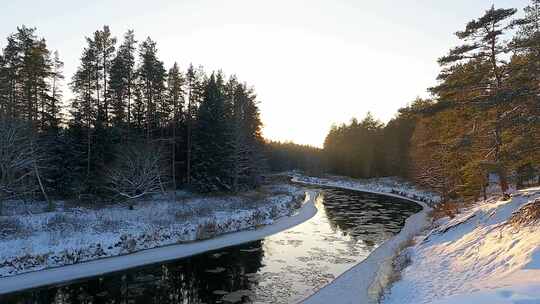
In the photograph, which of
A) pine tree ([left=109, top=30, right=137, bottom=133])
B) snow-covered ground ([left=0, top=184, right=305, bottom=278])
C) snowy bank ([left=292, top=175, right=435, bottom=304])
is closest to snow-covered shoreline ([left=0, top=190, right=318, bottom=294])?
snow-covered ground ([left=0, top=184, right=305, bottom=278])

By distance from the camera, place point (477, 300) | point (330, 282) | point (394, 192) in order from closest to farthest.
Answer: point (477, 300) → point (330, 282) → point (394, 192)

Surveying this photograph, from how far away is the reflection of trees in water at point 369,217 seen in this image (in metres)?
26.2

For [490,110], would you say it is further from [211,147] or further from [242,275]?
[211,147]

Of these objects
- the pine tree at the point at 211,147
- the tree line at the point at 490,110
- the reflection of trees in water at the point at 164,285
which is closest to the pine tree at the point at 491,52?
the tree line at the point at 490,110

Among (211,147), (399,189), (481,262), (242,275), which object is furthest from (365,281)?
(399,189)

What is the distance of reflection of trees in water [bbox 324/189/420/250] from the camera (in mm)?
26192

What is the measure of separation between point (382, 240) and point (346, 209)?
1529 cm

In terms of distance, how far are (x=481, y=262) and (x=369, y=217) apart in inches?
897

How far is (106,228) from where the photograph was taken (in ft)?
70.4

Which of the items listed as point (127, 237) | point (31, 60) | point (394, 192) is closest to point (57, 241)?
point (127, 237)

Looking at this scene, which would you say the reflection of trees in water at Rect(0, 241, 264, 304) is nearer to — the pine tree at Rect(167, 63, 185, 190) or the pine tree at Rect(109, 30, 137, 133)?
the pine tree at Rect(109, 30, 137, 133)

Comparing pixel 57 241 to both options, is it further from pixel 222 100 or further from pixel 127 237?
pixel 222 100

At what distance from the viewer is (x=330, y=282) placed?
15930 millimetres

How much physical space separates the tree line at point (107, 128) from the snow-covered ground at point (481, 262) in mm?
20823
